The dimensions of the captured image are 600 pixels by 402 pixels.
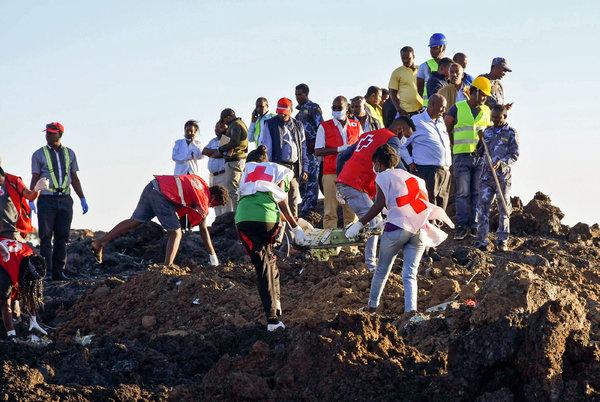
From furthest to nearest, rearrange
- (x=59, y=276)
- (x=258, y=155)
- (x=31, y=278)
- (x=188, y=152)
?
(x=188, y=152)
(x=59, y=276)
(x=31, y=278)
(x=258, y=155)

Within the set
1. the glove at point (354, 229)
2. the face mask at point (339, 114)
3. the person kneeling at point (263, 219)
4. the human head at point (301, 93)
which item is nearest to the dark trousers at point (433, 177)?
the face mask at point (339, 114)

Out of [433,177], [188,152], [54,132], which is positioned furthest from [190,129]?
[433,177]

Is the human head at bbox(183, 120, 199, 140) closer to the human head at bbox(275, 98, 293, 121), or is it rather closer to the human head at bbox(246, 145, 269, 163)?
the human head at bbox(275, 98, 293, 121)

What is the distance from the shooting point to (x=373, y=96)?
18062 millimetres

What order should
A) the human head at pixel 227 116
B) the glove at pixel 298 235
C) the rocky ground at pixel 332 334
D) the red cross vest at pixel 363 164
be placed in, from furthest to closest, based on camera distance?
the human head at pixel 227 116
the red cross vest at pixel 363 164
the glove at pixel 298 235
the rocky ground at pixel 332 334

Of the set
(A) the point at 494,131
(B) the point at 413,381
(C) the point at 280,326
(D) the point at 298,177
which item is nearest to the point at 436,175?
(A) the point at 494,131

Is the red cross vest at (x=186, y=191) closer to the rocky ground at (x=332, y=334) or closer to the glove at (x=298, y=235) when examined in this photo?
the rocky ground at (x=332, y=334)

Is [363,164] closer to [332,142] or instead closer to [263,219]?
[263,219]

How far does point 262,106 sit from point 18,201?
5127 mm

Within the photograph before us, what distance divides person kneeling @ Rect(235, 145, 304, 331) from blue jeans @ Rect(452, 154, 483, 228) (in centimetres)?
453

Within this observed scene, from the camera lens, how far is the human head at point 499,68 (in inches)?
693

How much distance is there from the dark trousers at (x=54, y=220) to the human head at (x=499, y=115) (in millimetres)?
5471

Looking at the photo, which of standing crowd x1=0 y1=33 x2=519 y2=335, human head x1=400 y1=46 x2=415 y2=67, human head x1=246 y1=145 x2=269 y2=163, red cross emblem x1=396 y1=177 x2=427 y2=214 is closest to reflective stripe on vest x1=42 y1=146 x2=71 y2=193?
standing crowd x1=0 y1=33 x2=519 y2=335

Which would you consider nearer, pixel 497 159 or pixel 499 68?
pixel 497 159
